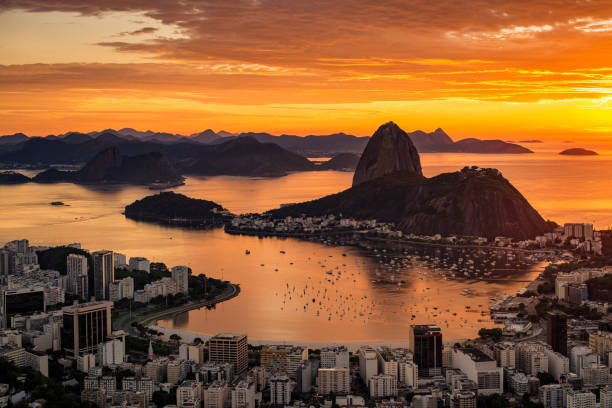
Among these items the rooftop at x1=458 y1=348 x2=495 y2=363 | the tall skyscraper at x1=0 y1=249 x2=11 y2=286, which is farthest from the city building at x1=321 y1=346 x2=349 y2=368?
the tall skyscraper at x1=0 y1=249 x2=11 y2=286

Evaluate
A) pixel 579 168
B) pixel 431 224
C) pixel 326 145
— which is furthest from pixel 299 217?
pixel 326 145

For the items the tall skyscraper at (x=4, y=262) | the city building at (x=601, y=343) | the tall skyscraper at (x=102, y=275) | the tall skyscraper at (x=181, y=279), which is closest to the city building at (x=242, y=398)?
the city building at (x=601, y=343)

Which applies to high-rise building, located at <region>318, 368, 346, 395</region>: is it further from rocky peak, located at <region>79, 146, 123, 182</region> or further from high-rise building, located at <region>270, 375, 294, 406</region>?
rocky peak, located at <region>79, 146, 123, 182</region>

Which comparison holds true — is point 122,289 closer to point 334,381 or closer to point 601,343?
point 334,381

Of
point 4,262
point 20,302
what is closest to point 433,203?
point 4,262

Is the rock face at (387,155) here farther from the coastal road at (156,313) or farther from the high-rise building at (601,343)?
the high-rise building at (601,343)
